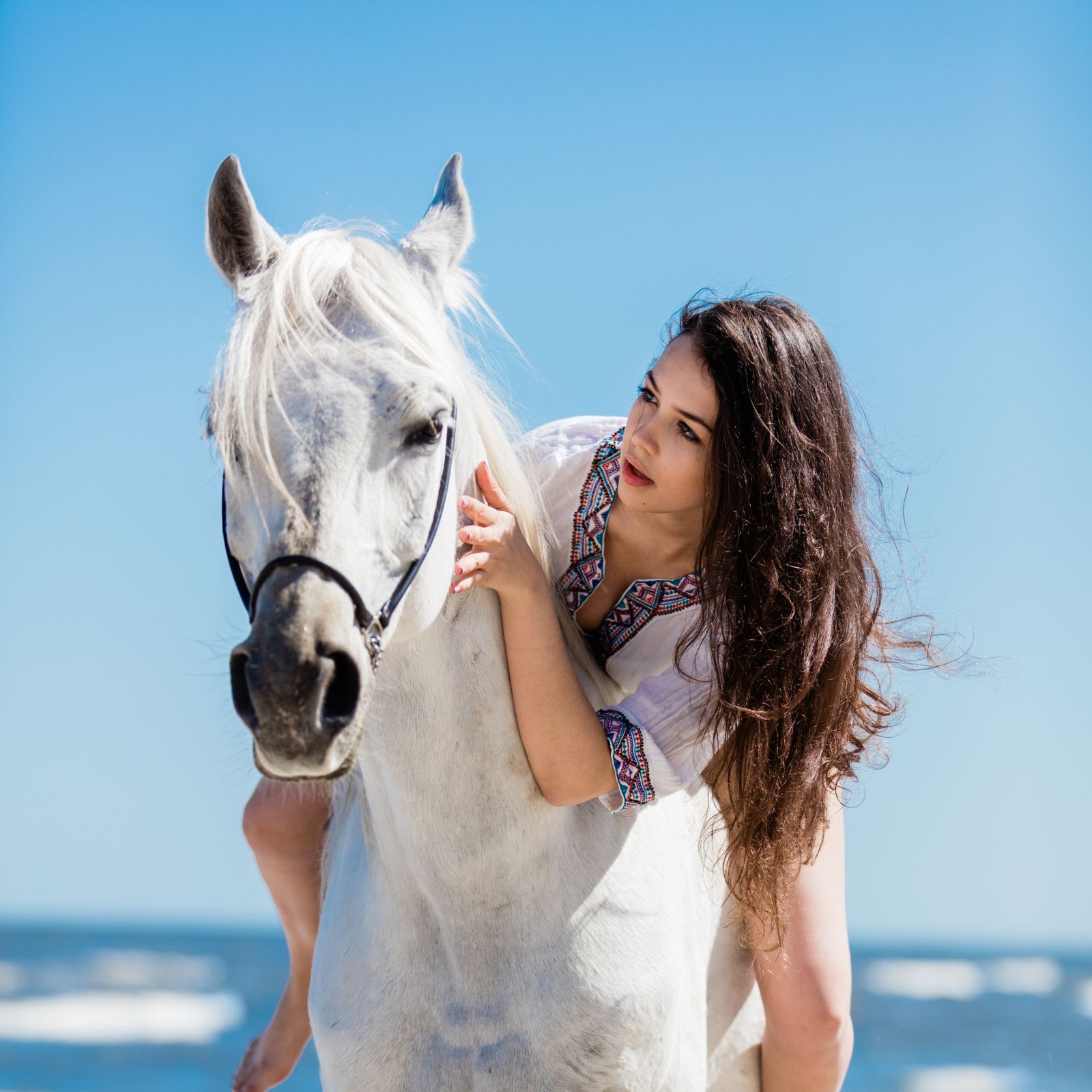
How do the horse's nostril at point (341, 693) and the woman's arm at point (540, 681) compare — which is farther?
the woman's arm at point (540, 681)

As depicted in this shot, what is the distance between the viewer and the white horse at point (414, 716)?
1.52 meters

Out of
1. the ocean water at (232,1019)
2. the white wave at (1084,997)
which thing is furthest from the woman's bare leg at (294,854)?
the white wave at (1084,997)

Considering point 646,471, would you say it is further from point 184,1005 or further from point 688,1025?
point 184,1005

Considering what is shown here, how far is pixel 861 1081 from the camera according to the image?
12.5 metres

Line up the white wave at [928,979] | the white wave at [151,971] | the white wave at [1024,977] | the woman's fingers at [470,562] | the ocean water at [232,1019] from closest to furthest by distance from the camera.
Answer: the woman's fingers at [470,562], the ocean water at [232,1019], the white wave at [151,971], the white wave at [928,979], the white wave at [1024,977]

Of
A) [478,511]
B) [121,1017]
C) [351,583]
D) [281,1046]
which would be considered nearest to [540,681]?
[478,511]

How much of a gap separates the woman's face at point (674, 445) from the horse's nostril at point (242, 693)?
1082mm

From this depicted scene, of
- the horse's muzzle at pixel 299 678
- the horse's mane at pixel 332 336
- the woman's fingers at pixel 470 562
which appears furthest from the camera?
the woman's fingers at pixel 470 562

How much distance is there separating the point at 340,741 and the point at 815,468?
1240 mm

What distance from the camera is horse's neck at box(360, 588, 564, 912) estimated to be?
1.91 meters

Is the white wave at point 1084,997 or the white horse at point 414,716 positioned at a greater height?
the white horse at point 414,716

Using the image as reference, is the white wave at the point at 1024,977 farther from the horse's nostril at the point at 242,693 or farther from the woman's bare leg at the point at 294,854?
the horse's nostril at the point at 242,693

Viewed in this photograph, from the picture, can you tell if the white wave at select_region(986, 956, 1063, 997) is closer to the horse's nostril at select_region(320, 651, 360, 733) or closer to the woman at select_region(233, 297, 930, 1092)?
the woman at select_region(233, 297, 930, 1092)

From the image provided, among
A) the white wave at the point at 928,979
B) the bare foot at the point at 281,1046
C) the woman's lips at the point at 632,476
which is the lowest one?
the white wave at the point at 928,979
